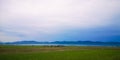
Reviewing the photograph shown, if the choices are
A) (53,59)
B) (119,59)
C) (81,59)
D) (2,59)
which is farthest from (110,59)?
(2,59)

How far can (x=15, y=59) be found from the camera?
1081 cm

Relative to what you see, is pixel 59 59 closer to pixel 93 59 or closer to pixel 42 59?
pixel 42 59

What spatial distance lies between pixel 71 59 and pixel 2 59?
168 inches

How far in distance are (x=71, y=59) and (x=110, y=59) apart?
2.44 metres

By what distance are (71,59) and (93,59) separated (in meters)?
1.39

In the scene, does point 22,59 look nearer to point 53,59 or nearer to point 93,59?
point 53,59

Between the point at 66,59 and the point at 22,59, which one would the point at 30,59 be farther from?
the point at 66,59

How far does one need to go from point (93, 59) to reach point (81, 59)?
76 centimetres

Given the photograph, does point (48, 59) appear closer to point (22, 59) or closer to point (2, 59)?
point (22, 59)

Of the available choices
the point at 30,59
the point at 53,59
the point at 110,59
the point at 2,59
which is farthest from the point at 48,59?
the point at 110,59

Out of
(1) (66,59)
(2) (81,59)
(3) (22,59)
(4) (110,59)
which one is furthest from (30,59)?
(4) (110,59)

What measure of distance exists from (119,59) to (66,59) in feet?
10.7

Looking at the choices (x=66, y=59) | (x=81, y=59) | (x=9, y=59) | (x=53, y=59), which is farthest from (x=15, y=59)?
(x=81, y=59)

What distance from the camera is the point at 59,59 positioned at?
11031 millimetres
